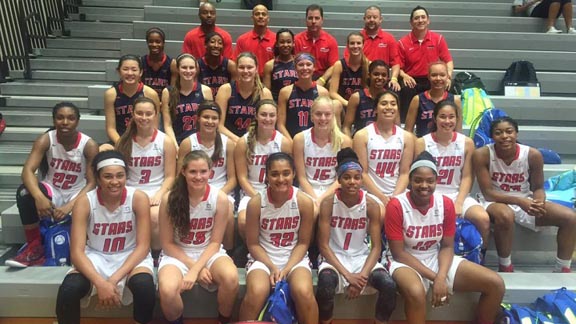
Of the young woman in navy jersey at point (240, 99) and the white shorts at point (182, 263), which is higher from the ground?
the young woman in navy jersey at point (240, 99)

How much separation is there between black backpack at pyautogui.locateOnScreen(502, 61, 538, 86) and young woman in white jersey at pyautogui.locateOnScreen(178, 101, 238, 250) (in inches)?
140

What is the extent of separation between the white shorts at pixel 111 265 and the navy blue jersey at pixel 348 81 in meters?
2.47

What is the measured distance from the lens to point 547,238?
359cm

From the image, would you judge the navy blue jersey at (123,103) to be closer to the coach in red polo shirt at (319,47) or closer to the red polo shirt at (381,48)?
the coach in red polo shirt at (319,47)

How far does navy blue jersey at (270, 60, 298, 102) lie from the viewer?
456 centimetres

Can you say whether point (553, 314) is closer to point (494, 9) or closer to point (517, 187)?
point (517, 187)

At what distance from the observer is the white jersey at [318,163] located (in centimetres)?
356

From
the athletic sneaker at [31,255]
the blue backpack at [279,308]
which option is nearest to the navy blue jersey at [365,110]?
the blue backpack at [279,308]

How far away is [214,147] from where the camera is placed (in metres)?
3.58

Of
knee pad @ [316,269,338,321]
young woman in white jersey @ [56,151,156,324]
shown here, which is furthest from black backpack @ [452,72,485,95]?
young woman in white jersey @ [56,151,156,324]

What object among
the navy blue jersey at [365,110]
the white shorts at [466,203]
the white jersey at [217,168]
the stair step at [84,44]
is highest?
the stair step at [84,44]

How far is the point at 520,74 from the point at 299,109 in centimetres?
300

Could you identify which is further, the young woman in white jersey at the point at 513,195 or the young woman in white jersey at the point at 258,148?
the young woman in white jersey at the point at 258,148

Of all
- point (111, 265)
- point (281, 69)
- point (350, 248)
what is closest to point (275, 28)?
point (281, 69)
